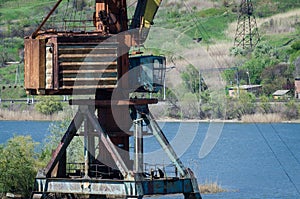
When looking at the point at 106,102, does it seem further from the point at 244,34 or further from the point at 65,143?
the point at 244,34

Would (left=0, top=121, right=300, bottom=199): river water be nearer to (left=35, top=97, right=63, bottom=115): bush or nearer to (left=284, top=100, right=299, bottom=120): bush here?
(left=35, top=97, right=63, bottom=115): bush

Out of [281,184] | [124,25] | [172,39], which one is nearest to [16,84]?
[172,39]

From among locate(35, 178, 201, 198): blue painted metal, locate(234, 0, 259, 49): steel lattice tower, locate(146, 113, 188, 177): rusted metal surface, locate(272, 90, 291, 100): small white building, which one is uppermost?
locate(234, 0, 259, 49): steel lattice tower

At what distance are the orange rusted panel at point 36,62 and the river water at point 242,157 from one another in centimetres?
1979

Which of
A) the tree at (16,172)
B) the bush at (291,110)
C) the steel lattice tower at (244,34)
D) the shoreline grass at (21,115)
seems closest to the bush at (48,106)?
the shoreline grass at (21,115)

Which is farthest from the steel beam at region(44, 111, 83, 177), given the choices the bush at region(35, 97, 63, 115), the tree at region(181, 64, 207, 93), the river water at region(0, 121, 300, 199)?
the tree at region(181, 64, 207, 93)

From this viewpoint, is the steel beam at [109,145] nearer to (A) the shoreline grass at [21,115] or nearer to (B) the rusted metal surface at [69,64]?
(B) the rusted metal surface at [69,64]

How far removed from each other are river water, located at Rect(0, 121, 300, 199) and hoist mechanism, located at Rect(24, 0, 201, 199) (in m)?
17.7

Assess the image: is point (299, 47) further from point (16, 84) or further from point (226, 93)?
point (16, 84)

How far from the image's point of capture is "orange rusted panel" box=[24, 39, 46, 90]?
35.7 m

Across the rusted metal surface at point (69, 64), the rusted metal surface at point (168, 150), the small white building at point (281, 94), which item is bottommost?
the rusted metal surface at point (168, 150)

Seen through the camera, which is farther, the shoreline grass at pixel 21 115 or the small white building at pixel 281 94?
the small white building at pixel 281 94

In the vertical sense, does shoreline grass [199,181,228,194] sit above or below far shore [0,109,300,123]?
below

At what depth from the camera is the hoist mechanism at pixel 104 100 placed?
35625 millimetres
